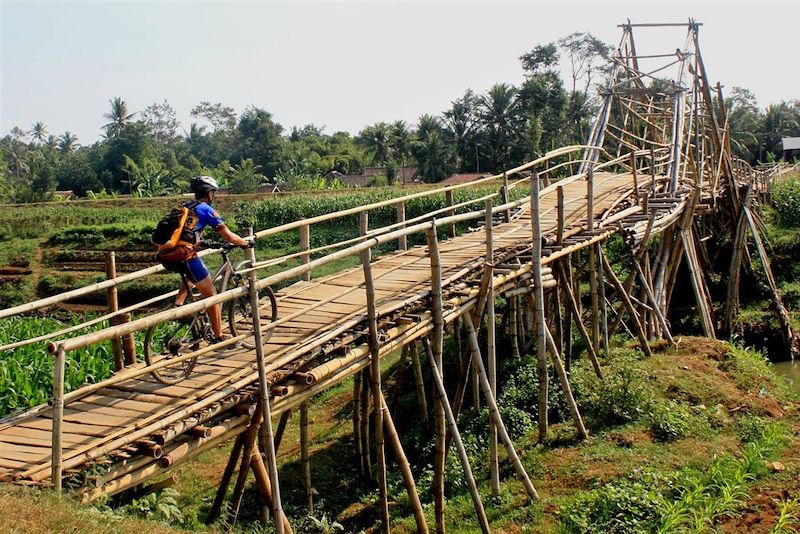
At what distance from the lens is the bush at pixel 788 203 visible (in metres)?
19.8

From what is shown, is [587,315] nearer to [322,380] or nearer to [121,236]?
[322,380]

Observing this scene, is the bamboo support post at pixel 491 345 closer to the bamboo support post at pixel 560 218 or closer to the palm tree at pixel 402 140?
the bamboo support post at pixel 560 218

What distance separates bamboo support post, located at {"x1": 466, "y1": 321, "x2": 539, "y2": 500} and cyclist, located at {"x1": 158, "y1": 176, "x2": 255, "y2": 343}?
255 centimetres

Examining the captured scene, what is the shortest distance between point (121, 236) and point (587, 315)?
19.8 m

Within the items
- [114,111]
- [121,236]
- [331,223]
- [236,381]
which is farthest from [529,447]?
[114,111]

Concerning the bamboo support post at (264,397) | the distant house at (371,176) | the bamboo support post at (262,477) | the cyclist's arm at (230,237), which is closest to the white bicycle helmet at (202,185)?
the cyclist's arm at (230,237)

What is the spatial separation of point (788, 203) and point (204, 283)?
59.5 ft

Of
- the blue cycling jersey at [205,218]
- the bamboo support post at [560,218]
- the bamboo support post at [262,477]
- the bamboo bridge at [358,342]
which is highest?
the blue cycling jersey at [205,218]

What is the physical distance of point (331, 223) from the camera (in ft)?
91.4

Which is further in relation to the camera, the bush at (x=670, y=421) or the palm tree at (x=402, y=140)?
the palm tree at (x=402, y=140)

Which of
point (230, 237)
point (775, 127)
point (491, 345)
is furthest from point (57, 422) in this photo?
point (775, 127)

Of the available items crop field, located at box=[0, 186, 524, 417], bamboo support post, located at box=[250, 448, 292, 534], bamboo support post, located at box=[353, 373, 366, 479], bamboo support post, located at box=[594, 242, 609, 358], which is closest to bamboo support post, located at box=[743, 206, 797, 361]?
bamboo support post, located at box=[594, 242, 609, 358]

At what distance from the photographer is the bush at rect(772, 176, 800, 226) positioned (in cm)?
1977

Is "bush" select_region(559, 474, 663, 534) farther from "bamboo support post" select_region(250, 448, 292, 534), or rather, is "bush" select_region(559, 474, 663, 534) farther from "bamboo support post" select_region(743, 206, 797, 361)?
"bamboo support post" select_region(743, 206, 797, 361)
